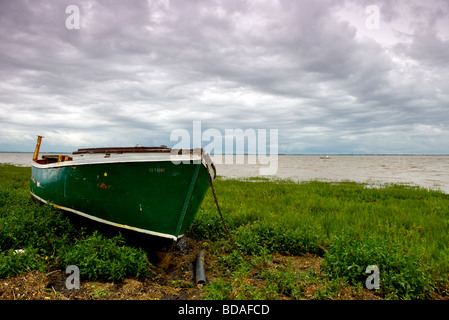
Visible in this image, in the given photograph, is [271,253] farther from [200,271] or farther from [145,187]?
[145,187]

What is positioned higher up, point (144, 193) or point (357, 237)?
point (144, 193)

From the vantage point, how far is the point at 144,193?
4.90 meters

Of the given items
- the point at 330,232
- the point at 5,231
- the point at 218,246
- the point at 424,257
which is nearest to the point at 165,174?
the point at 218,246

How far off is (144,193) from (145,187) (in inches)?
4.5

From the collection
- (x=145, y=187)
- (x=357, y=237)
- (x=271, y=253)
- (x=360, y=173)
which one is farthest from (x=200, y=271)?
(x=360, y=173)

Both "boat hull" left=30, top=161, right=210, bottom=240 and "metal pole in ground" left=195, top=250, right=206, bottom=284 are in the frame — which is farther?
"boat hull" left=30, top=161, right=210, bottom=240

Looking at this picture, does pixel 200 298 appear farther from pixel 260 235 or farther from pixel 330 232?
pixel 330 232

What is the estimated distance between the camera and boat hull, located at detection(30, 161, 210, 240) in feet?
15.6

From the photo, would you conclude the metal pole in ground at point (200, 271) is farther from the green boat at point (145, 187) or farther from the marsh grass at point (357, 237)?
the green boat at point (145, 187)

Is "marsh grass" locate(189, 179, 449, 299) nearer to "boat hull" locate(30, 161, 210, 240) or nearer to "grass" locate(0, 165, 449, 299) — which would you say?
"grass" locate(0, 165, 449, 299)

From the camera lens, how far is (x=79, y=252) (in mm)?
4547

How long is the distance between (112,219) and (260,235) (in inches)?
120

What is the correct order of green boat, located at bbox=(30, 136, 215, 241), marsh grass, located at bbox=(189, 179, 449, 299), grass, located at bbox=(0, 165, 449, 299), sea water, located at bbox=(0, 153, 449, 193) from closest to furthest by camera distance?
grass, located at bbox=(0, 165, 449, 299)
marsh grass, located at bbox=(189, 179, 449, 299)
green boat, located at bbox=(30, 136, 215, 241)
sea water, located at bbox=(0, 153, 449, 193)

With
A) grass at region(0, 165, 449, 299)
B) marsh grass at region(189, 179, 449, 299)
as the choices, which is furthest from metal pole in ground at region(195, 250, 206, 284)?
marsh grass at region(189, 179, 449, 299)
